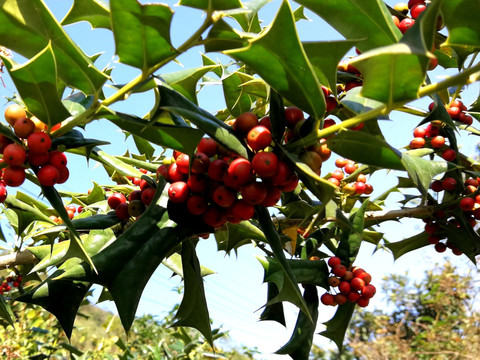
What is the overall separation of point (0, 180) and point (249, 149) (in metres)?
0.68

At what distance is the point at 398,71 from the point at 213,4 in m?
0.37

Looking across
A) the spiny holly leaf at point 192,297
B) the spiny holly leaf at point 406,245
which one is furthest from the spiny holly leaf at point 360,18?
the spiny holly leaf at point 406,245

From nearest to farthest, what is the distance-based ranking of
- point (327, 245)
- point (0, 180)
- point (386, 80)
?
1. point (386, 80)
2. point (0, 180)
3. point (327, 245)

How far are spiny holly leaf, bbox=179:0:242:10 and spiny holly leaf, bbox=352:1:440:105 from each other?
0.28 meters

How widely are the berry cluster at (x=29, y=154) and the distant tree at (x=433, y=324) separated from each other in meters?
5.73

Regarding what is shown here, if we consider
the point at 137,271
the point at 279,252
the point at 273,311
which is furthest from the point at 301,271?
the point at 137,271

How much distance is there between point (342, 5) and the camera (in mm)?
968

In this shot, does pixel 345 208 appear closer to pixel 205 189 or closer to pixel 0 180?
pixel 205 189

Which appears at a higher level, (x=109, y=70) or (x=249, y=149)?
(x=109, y=70)

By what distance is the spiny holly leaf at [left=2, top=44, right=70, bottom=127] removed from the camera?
0.93 metres

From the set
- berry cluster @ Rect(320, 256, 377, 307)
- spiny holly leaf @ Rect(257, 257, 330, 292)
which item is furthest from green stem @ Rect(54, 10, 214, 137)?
berry cluster @ Rect(320, 256, 377, 307)

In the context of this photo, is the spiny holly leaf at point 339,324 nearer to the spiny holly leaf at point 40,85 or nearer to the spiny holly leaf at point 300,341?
the spiny holly leaf at point 300,341

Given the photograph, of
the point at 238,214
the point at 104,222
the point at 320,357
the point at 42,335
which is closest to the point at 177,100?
the point at 238,214

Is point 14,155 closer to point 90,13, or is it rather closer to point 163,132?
point 163,132
